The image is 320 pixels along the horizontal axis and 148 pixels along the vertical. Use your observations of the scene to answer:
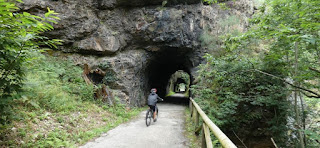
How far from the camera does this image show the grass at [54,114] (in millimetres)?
3531

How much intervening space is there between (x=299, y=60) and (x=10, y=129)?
10171 millimetres

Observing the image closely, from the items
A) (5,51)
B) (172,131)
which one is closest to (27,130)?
(5,51)

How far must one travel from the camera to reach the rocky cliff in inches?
433

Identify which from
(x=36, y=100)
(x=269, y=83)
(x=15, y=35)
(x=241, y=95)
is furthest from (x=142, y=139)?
(x=269, y=83)

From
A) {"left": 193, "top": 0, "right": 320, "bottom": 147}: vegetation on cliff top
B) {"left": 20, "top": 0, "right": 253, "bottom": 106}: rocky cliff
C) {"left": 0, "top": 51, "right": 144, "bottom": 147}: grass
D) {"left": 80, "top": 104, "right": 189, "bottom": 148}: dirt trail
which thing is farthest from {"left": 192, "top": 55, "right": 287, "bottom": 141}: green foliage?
{"left": 20, "top": 0, "right": 253, "bottom": 106}: rocky cliff

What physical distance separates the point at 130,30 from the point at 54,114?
29.4 feet

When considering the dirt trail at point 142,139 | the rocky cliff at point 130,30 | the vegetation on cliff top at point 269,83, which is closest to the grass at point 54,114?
the dirt trail at point 142,139

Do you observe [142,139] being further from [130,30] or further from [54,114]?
[130,30]

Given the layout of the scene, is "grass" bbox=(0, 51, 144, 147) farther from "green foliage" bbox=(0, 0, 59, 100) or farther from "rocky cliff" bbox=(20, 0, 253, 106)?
"rocky cliff" bbox=(20, 0, 253, 106)

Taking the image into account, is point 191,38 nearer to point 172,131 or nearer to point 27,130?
point 172,131

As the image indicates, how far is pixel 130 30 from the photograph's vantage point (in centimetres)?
1280

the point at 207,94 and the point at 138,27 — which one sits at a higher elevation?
the point at 138,27

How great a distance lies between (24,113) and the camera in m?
4.48

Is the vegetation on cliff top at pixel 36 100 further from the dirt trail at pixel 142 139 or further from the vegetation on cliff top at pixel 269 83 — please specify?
the vegetation on cliff top at pixel 269 83
